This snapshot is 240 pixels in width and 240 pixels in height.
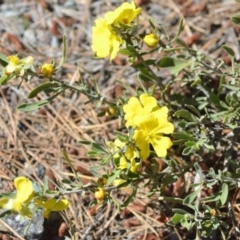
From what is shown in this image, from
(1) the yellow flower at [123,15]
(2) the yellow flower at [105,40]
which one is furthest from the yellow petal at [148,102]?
(1) the yellow flower at [123,15]

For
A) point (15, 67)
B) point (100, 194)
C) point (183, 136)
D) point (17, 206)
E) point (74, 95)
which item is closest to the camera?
point (17, 206)

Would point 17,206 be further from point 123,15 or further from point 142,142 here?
point 123,15

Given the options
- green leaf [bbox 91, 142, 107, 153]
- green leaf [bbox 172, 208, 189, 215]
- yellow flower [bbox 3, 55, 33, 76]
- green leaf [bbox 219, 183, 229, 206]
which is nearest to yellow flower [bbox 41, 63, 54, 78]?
yellow flower [bbox 3, 55, 33, 76]

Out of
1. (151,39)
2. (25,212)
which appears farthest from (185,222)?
(151,39)

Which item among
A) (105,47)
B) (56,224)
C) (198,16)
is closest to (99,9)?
(198,16)

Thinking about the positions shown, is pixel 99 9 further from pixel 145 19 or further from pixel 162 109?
pixel 162 109
